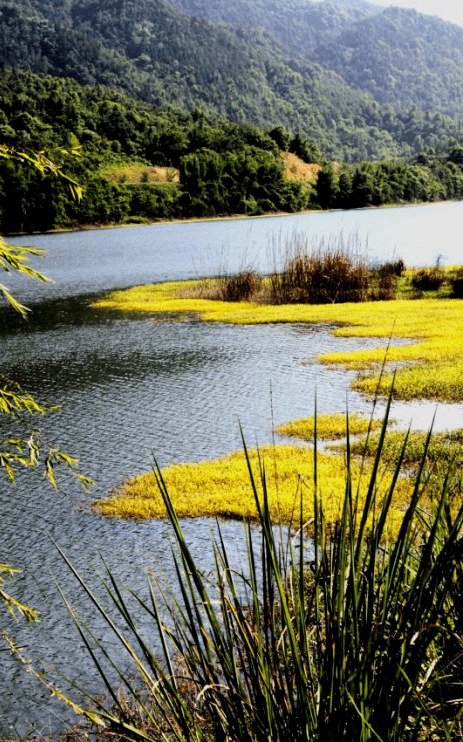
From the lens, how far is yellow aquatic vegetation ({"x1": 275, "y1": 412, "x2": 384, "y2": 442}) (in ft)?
29.0

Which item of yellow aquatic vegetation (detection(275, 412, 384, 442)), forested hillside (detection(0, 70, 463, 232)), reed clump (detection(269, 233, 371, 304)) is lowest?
yellow aquatic vegetation (detection(275, 412, 384, 442))

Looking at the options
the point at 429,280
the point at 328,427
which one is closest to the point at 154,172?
the point at 429,280

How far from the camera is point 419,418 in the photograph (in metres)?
8.99

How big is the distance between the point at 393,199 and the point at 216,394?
297 feet

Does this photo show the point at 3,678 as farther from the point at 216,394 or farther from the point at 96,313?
the point at 96,313

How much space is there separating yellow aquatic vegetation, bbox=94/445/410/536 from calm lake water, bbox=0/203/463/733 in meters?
0.22

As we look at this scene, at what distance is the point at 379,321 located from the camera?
16656 millimetres

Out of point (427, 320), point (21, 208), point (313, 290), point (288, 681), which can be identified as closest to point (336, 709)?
point (288, 681)

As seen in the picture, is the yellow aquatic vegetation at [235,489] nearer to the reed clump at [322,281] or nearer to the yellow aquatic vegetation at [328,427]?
the yellow aquatic vegetation at [328,427]

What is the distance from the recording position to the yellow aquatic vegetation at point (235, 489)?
660cm

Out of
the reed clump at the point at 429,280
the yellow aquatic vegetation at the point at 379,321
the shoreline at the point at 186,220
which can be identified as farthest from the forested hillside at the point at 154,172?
the reed clump at the point at 429,280

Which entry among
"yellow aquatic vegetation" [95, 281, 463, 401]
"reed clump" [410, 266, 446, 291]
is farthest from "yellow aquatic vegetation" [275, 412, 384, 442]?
"reed clump" [410, 266, 446, 291]

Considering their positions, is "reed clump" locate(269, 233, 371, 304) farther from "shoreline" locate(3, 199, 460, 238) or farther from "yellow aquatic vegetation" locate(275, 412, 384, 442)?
"shoreline" locate(3, 199, 460, 238)

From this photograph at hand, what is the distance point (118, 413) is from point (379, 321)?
802 cm
